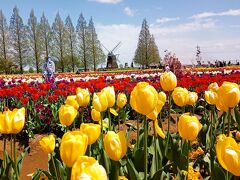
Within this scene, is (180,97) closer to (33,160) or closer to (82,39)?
(33,160)

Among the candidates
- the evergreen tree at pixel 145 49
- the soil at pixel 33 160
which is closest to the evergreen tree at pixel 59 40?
the evergreen tree at pixel 145 49

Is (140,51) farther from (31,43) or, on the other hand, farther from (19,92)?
(19,92)

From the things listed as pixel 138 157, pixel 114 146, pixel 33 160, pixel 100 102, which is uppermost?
pixel 100 102

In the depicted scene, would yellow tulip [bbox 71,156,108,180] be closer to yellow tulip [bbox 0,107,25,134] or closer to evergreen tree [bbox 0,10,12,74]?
yellow tulip [bbox 0,107,25,134]

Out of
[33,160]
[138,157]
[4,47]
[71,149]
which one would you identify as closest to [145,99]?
[71,149]

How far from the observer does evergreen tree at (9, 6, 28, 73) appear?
54.0m

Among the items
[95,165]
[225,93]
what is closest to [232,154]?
[95,165]

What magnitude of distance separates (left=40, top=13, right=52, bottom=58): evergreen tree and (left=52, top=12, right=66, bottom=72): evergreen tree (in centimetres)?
78

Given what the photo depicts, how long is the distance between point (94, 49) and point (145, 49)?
10.4 meters

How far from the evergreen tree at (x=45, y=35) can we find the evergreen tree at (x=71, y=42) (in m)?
2.71

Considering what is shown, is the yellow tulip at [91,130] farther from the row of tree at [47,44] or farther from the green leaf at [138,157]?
the row of tree at [47,44]

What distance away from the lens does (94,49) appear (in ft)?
198

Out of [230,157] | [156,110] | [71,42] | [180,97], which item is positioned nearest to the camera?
[230,157]

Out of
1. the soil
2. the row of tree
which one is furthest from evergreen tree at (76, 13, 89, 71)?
the soil
